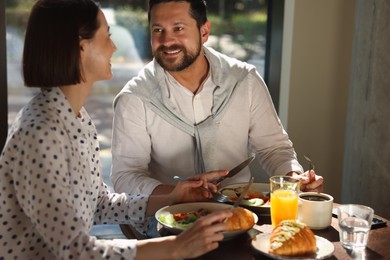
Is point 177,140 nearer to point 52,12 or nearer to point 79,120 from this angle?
point 79,120

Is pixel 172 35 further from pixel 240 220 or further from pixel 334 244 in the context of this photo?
pixel 334 244

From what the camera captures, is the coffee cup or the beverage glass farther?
the coffee cup

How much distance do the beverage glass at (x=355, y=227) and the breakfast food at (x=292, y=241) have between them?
0.15 metres

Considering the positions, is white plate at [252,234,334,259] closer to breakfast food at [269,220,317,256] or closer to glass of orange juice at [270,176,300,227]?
breakfast food at [269,220,317,256]

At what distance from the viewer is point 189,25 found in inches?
101

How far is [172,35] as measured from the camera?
8.32 feet

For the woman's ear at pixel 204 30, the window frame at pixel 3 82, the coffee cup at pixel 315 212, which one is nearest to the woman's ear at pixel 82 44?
the coffee cup at pixel 315 212

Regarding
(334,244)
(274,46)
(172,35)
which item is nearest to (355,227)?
(334,244)

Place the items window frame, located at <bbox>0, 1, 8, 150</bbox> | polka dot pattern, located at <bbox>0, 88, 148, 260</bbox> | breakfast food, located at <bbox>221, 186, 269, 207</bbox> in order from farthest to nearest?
1. window frame, located at <bbox>0, 1, 8, 150</bbox>
2. breakfast food, located at <bbox>221, 186, 269, 207</bbox>
3. polka dot pattern, located at <bbox>0, 88, 148, 260</bbox>

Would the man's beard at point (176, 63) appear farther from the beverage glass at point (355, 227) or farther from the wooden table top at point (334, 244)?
the beverage glass at point (355, 227)

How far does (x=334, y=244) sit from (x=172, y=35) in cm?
126

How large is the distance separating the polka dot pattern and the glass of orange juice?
1.62ft

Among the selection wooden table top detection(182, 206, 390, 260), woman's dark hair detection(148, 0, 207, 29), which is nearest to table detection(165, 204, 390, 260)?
wooden table top detection(182, 206, 390, 260)

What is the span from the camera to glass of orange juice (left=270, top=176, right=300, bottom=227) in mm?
1720
